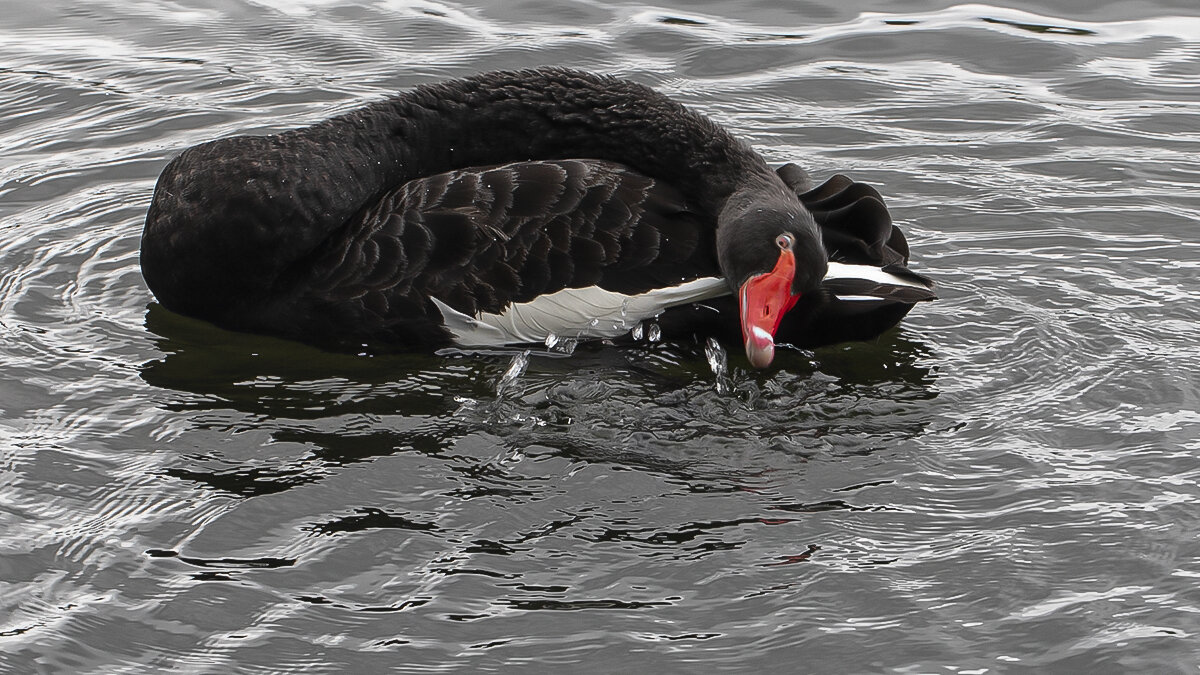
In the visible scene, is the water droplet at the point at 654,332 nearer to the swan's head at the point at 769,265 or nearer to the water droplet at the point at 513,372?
the swan's head at the point at 769,265

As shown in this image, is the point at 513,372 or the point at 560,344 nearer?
the point at 513,372

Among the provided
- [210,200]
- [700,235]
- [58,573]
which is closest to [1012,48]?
[700,235]

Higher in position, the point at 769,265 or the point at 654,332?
the point at 769,265

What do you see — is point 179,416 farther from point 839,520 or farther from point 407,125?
point 839,520

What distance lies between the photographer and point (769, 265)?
5840 millimetres

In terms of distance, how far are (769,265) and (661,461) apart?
997 millimetres

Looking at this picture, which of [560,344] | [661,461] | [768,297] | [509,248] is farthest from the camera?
[560,344]

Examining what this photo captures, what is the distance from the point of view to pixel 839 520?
495 centimetres

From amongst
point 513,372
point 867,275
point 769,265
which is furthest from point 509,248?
point 867,275

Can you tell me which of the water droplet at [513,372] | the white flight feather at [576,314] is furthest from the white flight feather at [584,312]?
the water droplet at [513,372]

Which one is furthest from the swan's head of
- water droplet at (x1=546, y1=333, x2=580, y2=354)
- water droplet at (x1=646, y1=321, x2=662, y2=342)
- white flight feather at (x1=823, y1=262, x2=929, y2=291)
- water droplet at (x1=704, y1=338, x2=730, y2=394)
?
water droplet at (x1=546, y1=333, x2=580, y2=354)

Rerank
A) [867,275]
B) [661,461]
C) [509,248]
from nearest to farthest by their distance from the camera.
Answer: [661,461] < [867,275] < [509,248]

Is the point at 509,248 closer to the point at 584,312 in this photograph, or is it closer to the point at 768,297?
the point at 584,312

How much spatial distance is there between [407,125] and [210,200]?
998 millimetres
